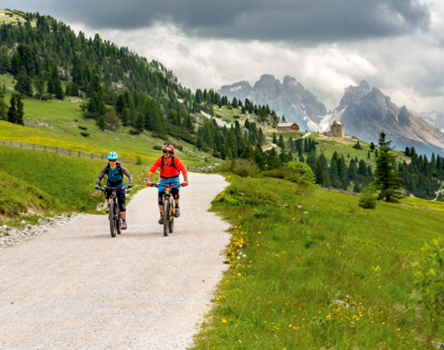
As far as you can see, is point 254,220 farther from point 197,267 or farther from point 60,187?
point 60,187

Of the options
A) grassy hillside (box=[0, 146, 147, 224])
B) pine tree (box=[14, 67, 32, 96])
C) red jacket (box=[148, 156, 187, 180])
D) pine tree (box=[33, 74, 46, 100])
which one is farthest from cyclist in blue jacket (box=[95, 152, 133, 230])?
pine tree (box=[33, 74, 46, 100])

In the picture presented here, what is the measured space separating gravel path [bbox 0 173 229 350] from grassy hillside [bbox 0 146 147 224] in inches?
151

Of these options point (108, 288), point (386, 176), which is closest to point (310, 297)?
point (108, 288)

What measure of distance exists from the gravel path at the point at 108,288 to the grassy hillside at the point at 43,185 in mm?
3824

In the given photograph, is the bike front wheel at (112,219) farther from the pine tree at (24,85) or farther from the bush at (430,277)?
the pine tree at (24,85)

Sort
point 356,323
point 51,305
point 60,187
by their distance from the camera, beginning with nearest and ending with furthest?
point 356,323
point 51,305
point 60,187

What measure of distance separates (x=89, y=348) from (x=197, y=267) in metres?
4.67

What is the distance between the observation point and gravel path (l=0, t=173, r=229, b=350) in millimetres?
5523

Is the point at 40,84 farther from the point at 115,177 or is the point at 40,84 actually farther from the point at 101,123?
the point at 115,177

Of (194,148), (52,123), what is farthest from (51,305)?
(194,148)

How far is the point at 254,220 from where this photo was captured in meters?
14.6

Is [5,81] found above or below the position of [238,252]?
above

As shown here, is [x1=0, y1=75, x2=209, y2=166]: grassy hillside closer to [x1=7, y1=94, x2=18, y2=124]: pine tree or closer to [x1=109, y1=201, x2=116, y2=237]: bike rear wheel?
[x1=7, y1=94, x2=18, y2=124]: pine tree

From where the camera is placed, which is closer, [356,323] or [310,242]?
[356,323]
